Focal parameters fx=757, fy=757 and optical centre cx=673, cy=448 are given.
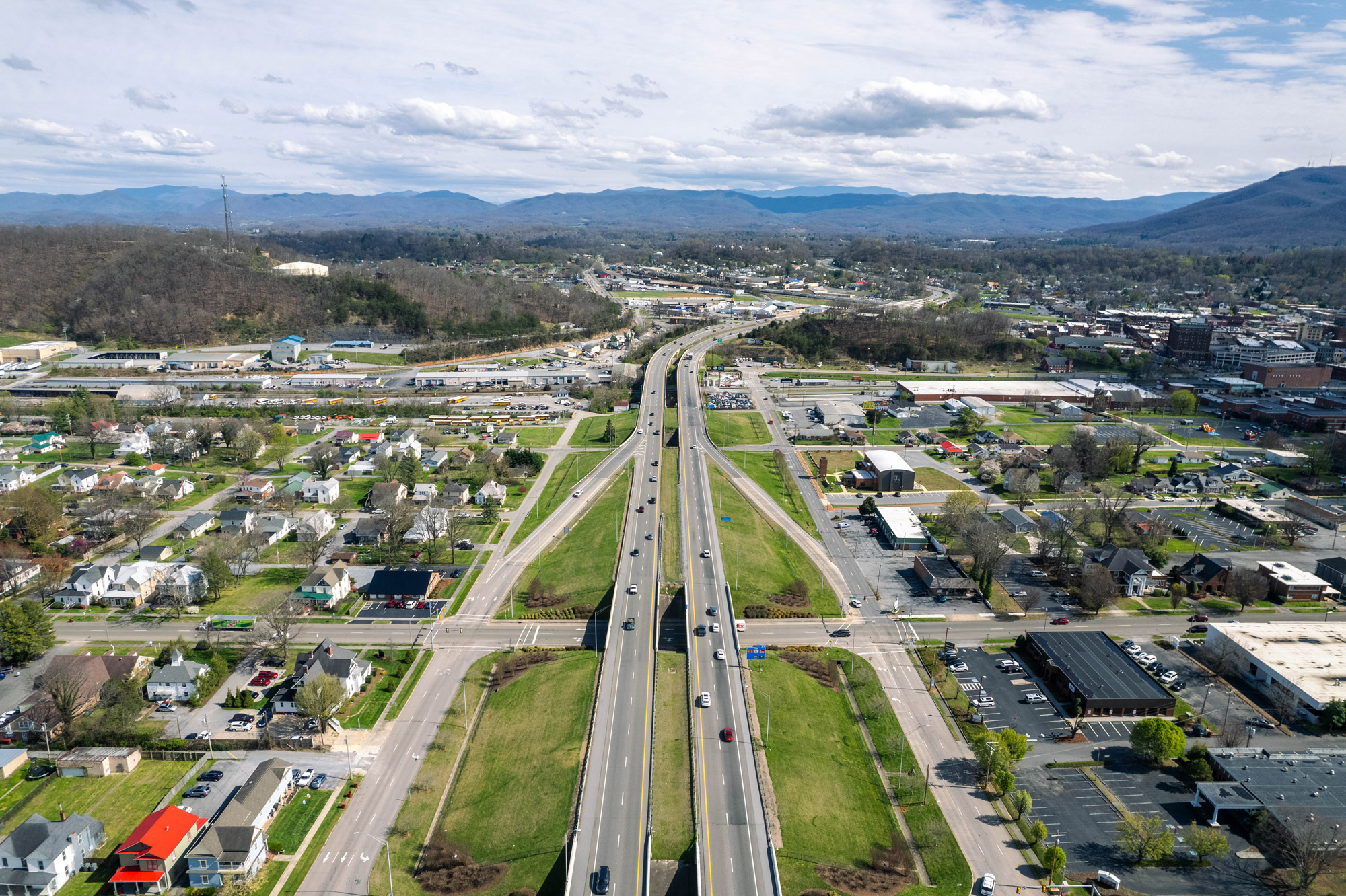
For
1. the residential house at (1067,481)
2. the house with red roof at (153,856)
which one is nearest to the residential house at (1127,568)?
the residential house at (1067,481)

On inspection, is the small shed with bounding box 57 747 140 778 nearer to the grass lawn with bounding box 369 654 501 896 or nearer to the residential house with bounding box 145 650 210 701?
the residential house with bounding box 145 650 210 701

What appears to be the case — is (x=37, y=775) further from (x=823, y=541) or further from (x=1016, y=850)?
(x=823, y=541)

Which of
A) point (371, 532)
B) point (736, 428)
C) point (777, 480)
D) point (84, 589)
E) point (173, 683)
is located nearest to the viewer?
point (173, 683)

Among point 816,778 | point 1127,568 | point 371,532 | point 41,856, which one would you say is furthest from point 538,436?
point 41,856

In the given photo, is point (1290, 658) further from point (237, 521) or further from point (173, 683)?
point (237, 521)

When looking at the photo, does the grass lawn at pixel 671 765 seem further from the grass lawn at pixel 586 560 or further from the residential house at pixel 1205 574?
the residential house at pixel 1205 574

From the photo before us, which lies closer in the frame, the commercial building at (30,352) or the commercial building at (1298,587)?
the commercial building at (1298,587)
